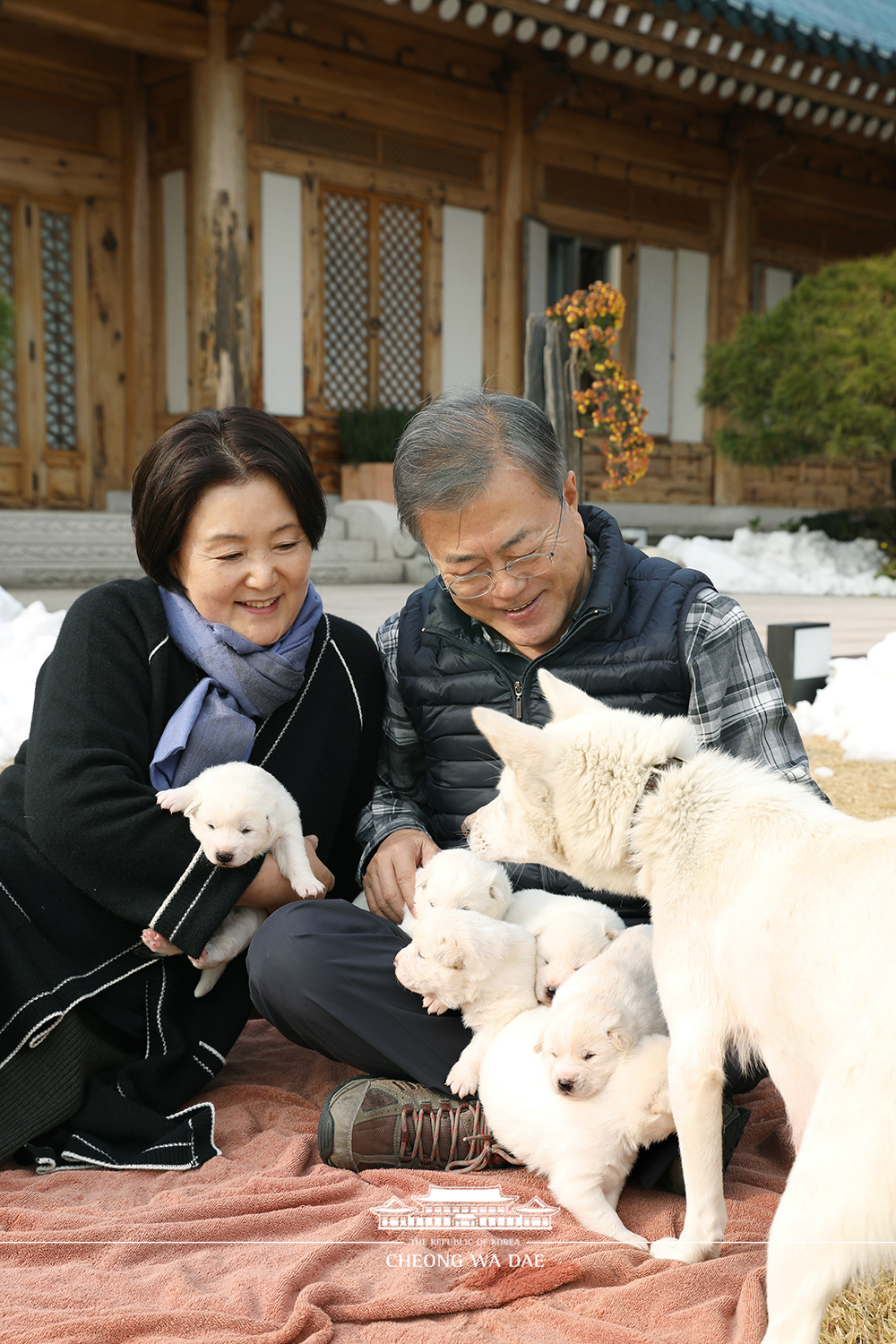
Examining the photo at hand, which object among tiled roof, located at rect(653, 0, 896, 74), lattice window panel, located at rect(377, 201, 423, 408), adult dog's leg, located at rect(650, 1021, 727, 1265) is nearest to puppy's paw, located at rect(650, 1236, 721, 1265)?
adult dog's leg, located at rect(650, 1021, 727, 1265)

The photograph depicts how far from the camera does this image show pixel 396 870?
276cm

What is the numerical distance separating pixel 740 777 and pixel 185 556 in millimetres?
1380

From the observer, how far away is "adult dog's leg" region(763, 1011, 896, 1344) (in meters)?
1.48

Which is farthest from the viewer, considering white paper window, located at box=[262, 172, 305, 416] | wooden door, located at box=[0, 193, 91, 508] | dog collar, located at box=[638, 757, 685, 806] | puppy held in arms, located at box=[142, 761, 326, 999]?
white paper window, located at box=[262, 172, 305, 416]

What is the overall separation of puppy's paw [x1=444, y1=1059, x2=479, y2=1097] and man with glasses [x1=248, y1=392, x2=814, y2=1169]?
0.04 m

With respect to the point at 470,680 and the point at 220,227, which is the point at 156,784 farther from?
the point at 220,227

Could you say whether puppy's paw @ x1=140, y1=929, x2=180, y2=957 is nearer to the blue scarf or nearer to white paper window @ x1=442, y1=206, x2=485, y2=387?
the blue scarf

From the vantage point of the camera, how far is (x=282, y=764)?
2.79m

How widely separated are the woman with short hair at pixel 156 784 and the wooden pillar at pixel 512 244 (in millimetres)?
9301

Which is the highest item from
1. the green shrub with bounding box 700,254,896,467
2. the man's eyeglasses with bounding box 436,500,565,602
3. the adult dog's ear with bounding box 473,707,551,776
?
the green shrub with bounding box 700,254,896,467

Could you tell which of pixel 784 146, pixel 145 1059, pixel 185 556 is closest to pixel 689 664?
pixel 185 556

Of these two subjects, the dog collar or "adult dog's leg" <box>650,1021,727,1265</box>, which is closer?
"adult dog's leg" <box>650,1021,727,1265</box>

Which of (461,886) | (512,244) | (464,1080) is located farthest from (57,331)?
(464,1080)

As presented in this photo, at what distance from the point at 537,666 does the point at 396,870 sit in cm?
61
